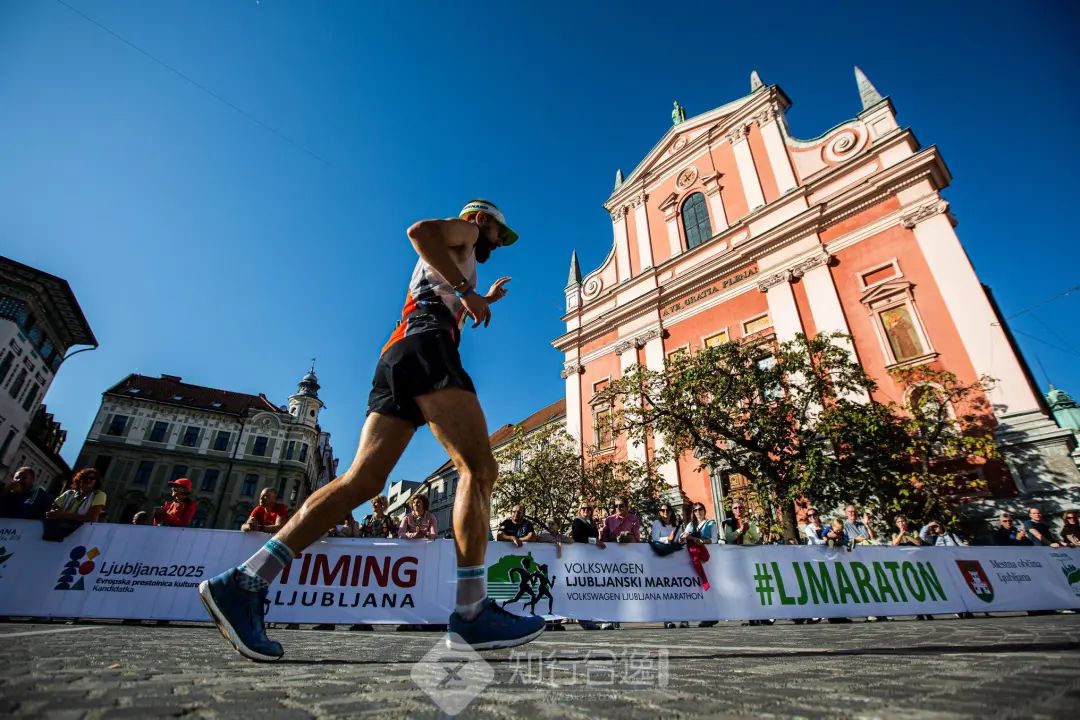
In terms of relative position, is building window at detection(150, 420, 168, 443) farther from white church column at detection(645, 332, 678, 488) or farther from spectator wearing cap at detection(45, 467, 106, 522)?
spectator wearing cap at detection(45, 467, 106, 522)

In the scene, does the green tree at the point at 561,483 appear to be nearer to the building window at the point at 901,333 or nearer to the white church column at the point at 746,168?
the building window at the point at 901,333

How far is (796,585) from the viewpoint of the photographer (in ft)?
22.0

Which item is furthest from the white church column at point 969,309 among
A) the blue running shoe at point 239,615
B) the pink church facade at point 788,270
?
the blue running shoe at point 239,615

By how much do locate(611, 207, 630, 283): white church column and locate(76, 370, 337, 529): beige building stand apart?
30.7 m

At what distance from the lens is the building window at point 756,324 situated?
1653 cm

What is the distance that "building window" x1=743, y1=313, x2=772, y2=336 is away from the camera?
1653 centimetres

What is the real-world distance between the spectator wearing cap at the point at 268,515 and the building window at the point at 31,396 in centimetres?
2707

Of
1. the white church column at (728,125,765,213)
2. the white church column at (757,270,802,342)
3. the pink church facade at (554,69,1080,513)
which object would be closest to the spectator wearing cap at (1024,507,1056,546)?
the pink church facade at (554,69,1080,513)

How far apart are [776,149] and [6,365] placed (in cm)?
3286

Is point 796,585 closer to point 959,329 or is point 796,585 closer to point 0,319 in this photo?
point 959,329

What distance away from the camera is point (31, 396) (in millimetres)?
24359

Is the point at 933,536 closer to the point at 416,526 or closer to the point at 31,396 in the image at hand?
the point at 416,526

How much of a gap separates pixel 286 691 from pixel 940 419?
1340 centimetres

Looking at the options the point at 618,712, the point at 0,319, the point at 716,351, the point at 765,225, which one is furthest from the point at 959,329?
the point at 0,319
